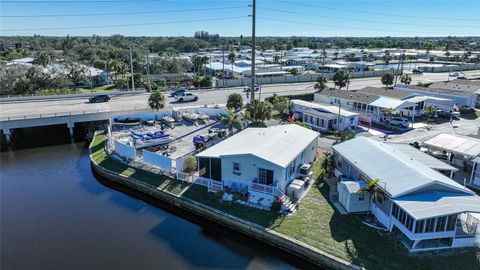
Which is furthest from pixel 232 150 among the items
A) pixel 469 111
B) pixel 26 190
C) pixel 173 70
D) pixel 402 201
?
pixel 173 70

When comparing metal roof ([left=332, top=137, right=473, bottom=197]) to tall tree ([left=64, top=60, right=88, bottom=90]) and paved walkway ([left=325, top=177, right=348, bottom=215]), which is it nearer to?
paved walkway ([left=325, top=177, right=348, bottom=215])

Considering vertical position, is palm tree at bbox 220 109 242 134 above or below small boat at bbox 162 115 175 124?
above

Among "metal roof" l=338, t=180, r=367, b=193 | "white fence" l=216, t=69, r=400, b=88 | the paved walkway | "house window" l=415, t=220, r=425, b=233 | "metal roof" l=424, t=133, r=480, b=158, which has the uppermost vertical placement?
"white fence" l=216, t=69, r=400, b=88

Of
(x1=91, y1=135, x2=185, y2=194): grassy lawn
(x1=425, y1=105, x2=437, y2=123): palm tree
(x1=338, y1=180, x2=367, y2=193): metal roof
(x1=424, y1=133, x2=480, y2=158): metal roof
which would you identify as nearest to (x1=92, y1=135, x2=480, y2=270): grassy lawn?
(x1=91, y1=135, x2=185, y2=194): grassy lawn

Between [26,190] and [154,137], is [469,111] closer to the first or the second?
[154,137]

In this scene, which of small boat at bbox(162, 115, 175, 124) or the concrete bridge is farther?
small boat at bbox(162, 115, 175, 124)

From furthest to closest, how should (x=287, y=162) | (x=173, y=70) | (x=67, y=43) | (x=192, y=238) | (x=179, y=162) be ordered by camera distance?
(x=67, y=43) < (x=173, y=70) < (x=179, y=162) < (x=287, y=162) < (x=192, y=238)

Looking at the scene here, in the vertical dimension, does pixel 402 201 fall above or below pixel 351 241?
above

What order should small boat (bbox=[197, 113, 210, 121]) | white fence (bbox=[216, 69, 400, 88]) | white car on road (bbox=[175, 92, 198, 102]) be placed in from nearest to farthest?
small boat (bbox=[197, 113, 210, 121]) → white car on road (bbox=[175, 92, 198, 102]) → white fence (bbox=[216, 69, 400, 88])

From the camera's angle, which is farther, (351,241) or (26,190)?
(26,190)
